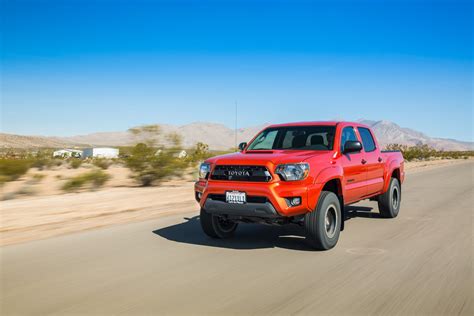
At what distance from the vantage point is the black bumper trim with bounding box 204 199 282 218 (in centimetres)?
599

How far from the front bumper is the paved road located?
577 millimetres

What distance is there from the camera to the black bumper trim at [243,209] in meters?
5.99

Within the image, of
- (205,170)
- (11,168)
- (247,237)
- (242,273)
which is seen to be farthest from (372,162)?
(11,168)

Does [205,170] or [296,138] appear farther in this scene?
[296,138]

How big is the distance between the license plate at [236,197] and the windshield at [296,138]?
5.94ft

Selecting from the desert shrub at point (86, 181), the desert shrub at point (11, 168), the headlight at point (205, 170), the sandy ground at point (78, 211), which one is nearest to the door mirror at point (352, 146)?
the headlight at point (205, 170)

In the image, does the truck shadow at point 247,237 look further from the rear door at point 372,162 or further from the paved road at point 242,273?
the rear door at point 372,162

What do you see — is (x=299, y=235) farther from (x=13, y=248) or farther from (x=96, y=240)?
(x=13, y=248)

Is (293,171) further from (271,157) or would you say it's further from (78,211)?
(78,211)

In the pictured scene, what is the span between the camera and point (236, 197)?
20.4ft

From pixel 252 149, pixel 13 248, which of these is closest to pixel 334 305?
pixel 252 149

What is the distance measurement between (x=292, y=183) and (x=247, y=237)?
1.70 metres

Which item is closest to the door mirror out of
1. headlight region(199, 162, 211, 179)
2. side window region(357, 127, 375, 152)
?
side window region(357, 127, 375, 152)

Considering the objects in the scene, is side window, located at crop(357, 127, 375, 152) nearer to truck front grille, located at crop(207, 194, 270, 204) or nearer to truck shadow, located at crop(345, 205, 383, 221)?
truck shadow, located at crop(345, 205, 383, 221)
